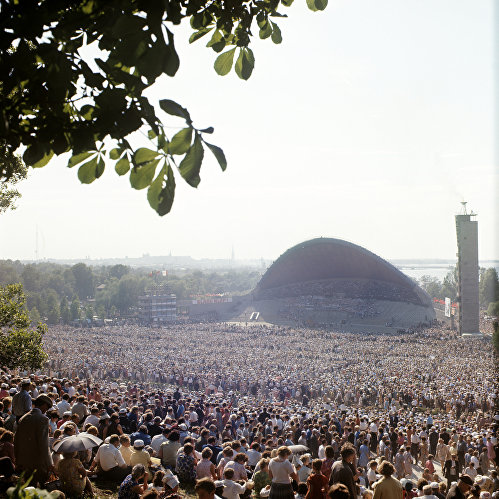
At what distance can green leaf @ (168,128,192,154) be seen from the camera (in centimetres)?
218

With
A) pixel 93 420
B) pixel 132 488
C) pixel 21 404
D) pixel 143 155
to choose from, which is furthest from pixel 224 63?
pixel 93 420

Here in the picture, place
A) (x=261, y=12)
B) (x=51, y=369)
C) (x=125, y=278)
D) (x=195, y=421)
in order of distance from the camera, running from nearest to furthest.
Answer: (x=261, y=12)
(x=195, y=421)
(x=51, y=369)
(x=125, y=278)

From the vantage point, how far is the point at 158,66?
6.91ft

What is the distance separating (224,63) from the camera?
9.62 feet

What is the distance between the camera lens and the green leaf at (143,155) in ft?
7.55

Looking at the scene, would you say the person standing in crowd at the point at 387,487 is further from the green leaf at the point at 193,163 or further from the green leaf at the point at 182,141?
the green leaf at the point at 182,141

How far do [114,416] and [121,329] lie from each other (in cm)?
4996

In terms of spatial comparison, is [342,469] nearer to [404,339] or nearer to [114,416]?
[114,416]

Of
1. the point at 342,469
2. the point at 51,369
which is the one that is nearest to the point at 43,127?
the point at 342,469

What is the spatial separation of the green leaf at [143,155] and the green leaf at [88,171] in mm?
425

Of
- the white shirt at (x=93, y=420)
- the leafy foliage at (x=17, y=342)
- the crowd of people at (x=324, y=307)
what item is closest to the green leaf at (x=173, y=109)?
the white shirt at (x=93, y=420)

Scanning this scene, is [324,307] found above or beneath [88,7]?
beneath

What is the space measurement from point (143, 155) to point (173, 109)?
0.85 feet

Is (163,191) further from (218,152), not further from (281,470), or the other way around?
(281,470)
